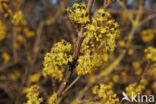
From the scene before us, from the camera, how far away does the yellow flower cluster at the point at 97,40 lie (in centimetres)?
117

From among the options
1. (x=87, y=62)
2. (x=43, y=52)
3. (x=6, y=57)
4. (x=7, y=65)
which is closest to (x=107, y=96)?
(x=87, y=62)

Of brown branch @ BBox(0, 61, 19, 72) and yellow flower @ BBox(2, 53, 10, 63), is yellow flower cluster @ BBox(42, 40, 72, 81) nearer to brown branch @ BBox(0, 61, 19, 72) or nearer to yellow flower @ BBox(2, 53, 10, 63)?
brown branch @ BBox(0, 61, 19, 72)

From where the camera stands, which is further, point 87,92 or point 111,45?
point 87,92

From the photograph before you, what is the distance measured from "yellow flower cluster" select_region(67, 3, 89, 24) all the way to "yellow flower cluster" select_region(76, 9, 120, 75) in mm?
46

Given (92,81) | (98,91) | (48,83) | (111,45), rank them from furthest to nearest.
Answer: (48,83) < (92,81) < (98,91) < (111,45)

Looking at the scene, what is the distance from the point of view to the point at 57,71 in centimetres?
147

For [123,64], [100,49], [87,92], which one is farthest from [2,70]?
[100,49]

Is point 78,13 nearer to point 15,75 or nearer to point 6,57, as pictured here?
point 15,75

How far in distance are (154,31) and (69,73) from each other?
16.6 feet

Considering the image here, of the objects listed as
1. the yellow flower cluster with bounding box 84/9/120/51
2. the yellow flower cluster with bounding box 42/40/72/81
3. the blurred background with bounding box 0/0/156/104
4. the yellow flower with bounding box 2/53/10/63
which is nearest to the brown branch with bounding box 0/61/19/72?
the blurred background with bounding box 0/0/156/104

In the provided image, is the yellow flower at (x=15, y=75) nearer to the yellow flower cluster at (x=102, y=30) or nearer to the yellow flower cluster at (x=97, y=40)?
Result: the yellow flower cluster at (x=97, y=40)

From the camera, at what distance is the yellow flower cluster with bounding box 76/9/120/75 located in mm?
1167

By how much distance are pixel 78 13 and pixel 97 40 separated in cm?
20

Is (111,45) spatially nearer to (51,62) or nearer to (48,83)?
(51,62)
